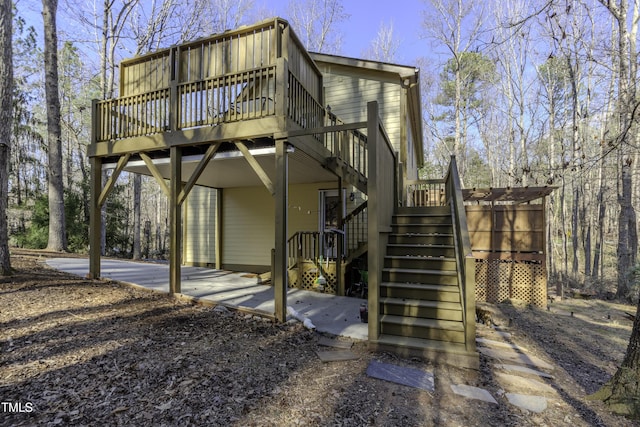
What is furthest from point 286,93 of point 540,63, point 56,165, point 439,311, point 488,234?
point 540,63

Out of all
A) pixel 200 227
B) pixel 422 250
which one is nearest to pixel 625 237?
pixel 422 250

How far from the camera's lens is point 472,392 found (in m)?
3.00

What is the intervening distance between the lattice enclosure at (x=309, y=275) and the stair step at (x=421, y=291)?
286cm

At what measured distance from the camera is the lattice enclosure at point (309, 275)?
23.9 ft

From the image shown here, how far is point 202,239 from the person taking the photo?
11.1 m

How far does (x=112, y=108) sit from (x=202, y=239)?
5.30m

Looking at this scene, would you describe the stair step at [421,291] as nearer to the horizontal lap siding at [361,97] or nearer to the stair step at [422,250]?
the stair step at [422,250]

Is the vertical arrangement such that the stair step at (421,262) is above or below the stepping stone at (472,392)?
above

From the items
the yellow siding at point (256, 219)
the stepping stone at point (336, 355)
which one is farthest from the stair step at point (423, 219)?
the yellow siding at point (256, 219)

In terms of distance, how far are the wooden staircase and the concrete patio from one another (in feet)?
1.78

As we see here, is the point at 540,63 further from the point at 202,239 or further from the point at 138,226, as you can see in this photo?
the point at 138,226

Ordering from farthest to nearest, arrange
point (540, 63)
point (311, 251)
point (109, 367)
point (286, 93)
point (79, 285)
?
1. point (540, 63)
2. point (311, 251)
3. point (79, 285)
4. point (286, 93)
5. point (109, 367)

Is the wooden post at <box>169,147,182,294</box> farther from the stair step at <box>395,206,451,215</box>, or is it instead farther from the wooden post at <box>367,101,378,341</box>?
the stair step at <box>395,206,451,215</box>

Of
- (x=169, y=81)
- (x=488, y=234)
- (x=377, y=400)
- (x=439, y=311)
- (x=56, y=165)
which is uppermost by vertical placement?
(x=169, y=81)
